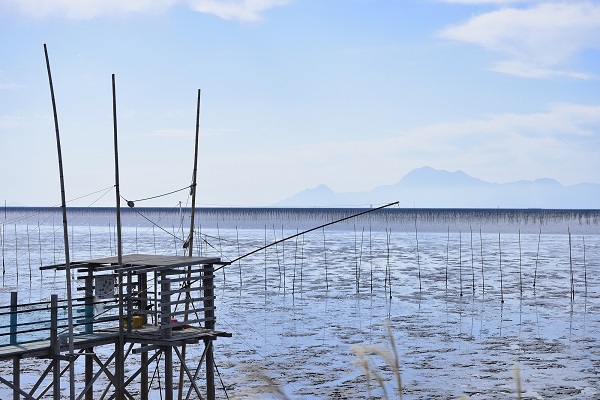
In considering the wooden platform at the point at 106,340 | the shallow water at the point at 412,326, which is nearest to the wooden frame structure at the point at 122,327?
the wooden platform at the point at 106,340

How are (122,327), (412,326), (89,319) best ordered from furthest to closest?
(412,326)
(89,319)
(122,327)

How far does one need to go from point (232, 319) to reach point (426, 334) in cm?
736

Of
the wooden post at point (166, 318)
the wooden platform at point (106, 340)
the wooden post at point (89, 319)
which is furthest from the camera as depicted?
the wooden post at point (89, 319)

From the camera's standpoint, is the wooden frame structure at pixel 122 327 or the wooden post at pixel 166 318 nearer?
the wooden frame structure at pixel 122 327

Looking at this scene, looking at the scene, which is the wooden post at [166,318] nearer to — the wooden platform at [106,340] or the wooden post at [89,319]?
the wooden platform at [106,340]

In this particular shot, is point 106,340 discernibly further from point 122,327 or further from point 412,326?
point 412,326

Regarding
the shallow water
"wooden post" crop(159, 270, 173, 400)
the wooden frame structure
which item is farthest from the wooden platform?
the shallow water

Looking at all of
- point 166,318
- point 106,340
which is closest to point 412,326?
point 166,318

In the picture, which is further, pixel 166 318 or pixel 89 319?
pixel 89 319

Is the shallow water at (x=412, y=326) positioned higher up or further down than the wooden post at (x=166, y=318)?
further down

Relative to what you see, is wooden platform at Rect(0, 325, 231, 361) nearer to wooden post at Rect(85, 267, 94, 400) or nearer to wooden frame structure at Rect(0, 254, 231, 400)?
wooden frame structure at Rect(0, 254, 231, 400)

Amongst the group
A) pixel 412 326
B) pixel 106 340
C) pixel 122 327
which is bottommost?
pixel 412 326

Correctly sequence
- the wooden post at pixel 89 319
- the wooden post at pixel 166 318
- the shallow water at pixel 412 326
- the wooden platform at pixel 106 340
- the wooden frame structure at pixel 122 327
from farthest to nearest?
the shallow water at pixel 412 326 < the wooden post at pixel 89 319 < the wooden post at pixel 166 318 < the wooden frame structure at pixel 122 327 < the wooden platform at pixel 106 340

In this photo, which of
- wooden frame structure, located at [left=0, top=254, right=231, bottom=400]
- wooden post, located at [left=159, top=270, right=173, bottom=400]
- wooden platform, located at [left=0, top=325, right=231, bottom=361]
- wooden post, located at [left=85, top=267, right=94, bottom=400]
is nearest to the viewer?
wooden platform, located at [left=0, top=325, right=231, bottom=361]
